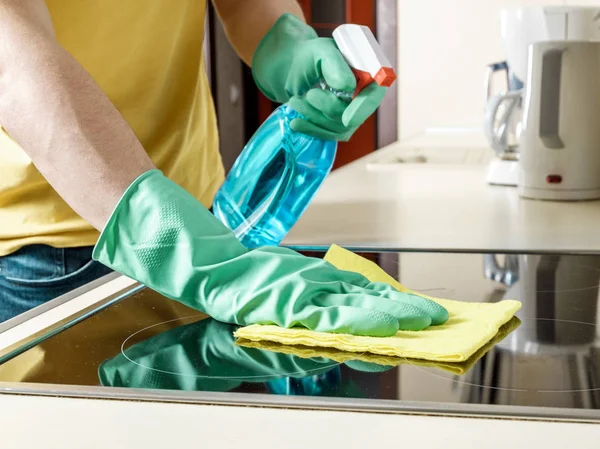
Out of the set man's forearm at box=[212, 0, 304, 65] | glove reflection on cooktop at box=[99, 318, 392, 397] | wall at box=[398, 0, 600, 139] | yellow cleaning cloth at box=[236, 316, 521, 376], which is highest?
wall at box=[398, 0, 600, 139]

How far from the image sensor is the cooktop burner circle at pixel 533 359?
555 millimetres

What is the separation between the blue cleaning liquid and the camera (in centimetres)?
106

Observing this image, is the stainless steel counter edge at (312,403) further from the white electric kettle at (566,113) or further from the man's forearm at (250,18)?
the white electric kettle at (566,113)

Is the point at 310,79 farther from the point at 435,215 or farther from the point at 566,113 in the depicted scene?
the point at 566,113

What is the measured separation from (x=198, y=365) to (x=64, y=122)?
0.86ft

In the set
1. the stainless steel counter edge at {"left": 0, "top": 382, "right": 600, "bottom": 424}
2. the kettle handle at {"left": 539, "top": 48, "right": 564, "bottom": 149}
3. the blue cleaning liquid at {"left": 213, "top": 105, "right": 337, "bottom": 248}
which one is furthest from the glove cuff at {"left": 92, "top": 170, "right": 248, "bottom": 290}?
the kettle handle at {"left": 539, "top": 48, "right": 564, "bottom": 149}

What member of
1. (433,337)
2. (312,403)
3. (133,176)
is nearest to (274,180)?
(133,176)

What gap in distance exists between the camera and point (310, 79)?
1.04 meters

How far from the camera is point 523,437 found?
0.48 metres

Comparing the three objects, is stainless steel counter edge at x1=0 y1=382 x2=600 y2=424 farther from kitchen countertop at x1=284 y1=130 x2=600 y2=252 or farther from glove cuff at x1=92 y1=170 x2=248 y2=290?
kitchen countertop at x1=284 y1=130 x2=600 y2=252

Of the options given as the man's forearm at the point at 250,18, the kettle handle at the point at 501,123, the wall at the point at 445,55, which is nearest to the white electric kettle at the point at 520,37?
the kettle handle at the point at 501,123

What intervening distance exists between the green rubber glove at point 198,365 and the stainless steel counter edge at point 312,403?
0.02 metres

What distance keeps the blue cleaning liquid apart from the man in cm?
5

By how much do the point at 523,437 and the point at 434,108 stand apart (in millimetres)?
3579
